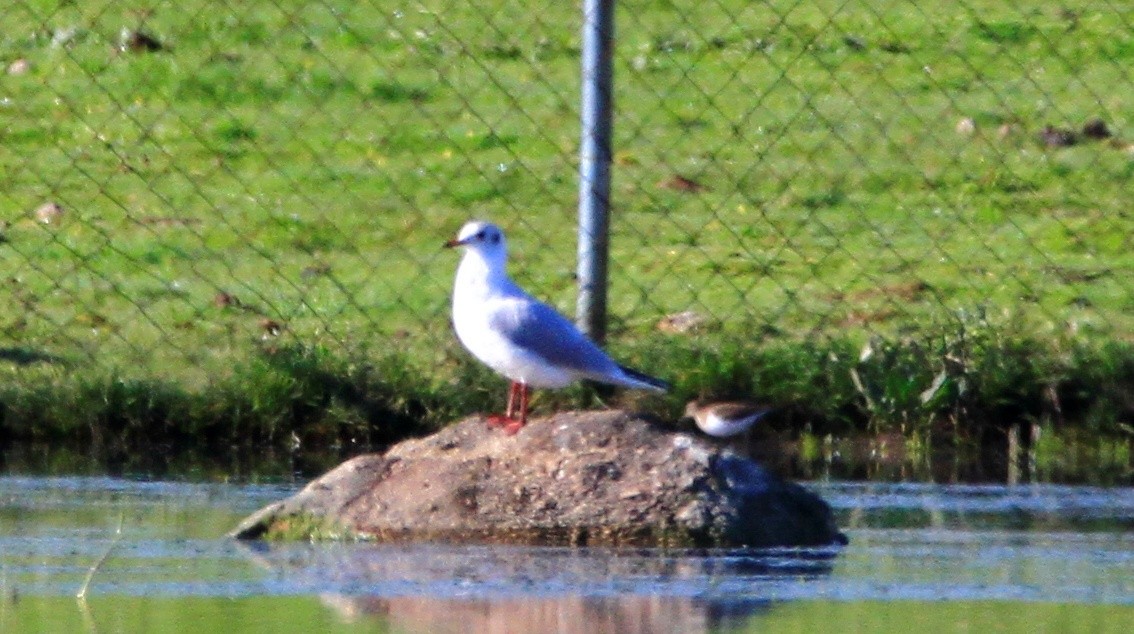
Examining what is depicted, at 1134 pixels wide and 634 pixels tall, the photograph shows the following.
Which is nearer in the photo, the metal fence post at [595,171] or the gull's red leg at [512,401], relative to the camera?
the gull's red leg at [512,401]

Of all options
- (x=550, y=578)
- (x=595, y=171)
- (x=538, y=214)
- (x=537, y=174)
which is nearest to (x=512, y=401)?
(x=595, y=171)

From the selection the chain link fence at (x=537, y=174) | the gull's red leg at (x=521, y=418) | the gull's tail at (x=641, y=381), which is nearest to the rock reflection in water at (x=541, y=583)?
the gull's red leg at (x=521, y=418)

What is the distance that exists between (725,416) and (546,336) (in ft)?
3.10

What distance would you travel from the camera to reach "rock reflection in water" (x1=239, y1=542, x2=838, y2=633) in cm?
506

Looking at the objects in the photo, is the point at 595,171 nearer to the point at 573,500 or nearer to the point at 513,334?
the point at 513,334

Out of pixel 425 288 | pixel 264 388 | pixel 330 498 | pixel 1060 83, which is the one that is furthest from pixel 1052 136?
pixel 330 498

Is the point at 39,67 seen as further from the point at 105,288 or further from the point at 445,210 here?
the point at 105,288

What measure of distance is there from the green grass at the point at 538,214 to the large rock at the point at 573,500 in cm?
178

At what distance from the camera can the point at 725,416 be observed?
7914mm

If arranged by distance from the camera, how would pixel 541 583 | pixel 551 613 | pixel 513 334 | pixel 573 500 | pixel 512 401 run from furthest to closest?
pixel 512 401 → pixel 513 334 → pixel 573 500 → pixel 541 583 → pixel 551 613

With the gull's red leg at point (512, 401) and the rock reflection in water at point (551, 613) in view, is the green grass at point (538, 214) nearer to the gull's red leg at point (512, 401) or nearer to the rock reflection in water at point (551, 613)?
the gull's red leg at point (512, 401)

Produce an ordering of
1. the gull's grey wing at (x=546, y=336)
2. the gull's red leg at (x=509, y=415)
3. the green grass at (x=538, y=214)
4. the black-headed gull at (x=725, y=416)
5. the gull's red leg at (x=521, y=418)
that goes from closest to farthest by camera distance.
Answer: the gull's red leg at (x=521, y=418)
the gull's red leg at (x=509, y=415)
the gull's grey wing at (x=546, y=336)
the black-headed gull at (x=725, y=416)
the green grass at (x=538, y=214)

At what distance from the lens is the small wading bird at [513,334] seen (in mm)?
7234

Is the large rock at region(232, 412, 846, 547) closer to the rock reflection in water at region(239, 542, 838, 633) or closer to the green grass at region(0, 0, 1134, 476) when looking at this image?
the rock reflection in water at region(239, 542, 838, 633)
